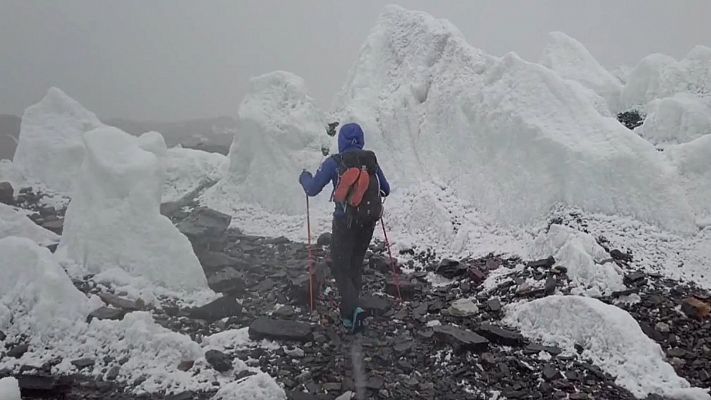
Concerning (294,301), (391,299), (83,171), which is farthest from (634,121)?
(83,171)

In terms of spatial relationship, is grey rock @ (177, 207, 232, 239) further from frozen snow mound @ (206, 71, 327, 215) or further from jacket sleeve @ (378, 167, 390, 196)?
jacket sleeve @ (378, 167, 390, 196)

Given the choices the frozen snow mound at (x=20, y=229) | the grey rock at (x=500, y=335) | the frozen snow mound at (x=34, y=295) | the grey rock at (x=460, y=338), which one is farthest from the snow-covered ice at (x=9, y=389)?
the grey rock at (x=500, y=335)

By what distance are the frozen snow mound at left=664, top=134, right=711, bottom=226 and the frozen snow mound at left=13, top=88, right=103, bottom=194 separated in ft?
44.9

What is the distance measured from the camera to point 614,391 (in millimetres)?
5184

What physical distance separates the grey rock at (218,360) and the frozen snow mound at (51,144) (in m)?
9.79

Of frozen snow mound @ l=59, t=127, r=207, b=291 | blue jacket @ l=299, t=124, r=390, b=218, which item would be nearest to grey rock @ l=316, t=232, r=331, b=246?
frozen snow mound @ l=59, t=127, r=207, b=291

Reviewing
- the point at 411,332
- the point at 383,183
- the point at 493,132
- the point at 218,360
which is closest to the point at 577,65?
the point at 493,132

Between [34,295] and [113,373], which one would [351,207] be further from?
[34,295]

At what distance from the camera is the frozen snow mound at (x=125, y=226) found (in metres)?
7.62

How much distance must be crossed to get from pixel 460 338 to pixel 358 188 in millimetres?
2164

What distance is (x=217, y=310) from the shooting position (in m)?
7.01

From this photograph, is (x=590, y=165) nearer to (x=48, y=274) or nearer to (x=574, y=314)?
(x=574, y=314)

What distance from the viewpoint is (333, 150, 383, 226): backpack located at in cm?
639

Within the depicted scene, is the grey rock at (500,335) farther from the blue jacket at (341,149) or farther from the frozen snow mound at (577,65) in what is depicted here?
the frozen snow mound at (577,65)
